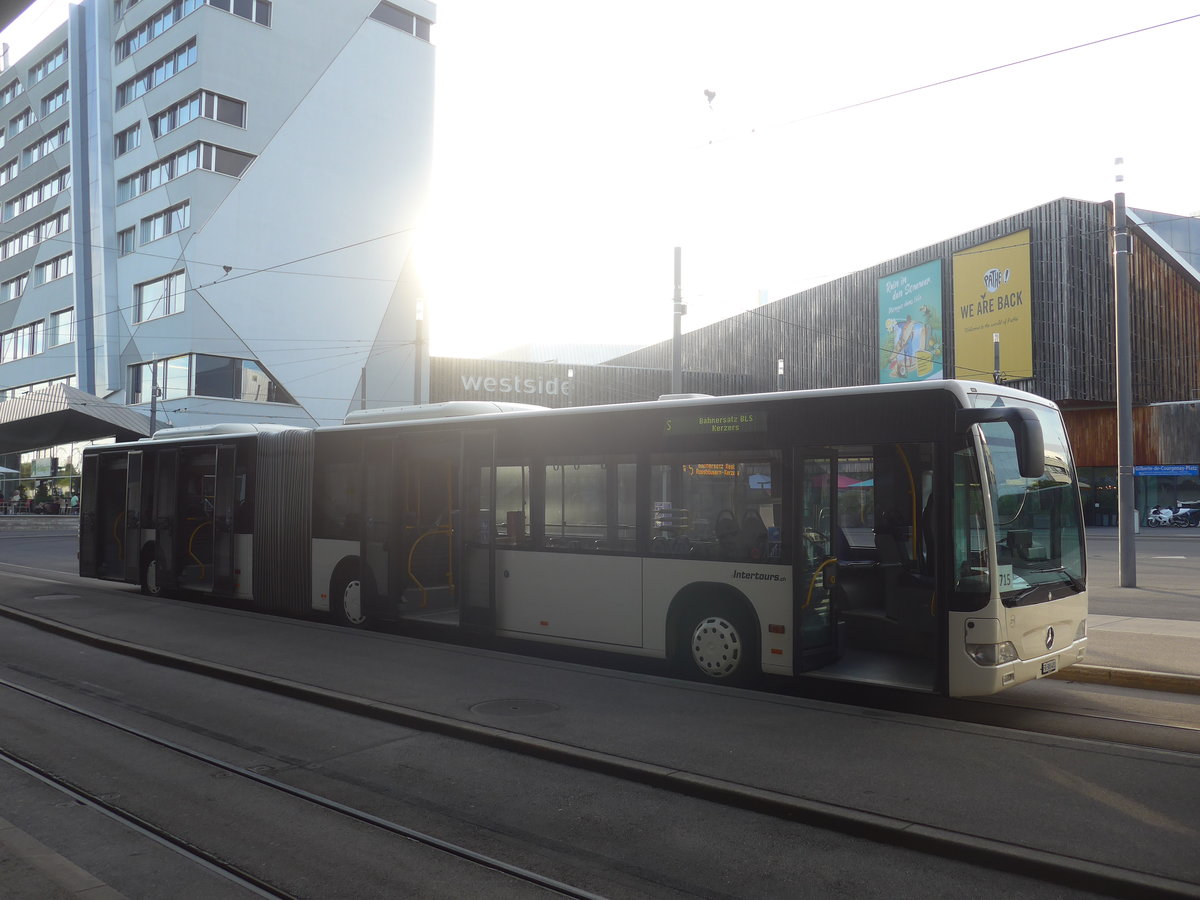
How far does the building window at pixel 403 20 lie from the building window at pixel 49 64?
2060 cm

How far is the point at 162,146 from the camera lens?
47125mm

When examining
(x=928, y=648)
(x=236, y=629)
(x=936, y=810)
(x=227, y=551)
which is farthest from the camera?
(x=227, y=551)

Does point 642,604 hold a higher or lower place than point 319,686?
higher

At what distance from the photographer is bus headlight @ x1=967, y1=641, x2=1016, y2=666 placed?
7.30 m

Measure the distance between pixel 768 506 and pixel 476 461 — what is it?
13.3 ft

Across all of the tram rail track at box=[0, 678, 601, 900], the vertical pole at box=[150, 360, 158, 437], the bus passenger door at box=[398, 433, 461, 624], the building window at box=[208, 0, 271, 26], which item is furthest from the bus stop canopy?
the tram rail track at box=[0, 678, 601, 900]

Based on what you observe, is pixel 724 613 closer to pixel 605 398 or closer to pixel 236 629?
pixel 236 629

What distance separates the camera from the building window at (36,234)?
56406 millimetres

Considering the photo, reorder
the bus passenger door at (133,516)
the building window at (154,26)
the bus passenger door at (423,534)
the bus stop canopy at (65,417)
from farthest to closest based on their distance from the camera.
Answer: the building window at (154,26) → the bus stop canopy at (65,417) → the bus passenger door at (133,516) → the bus passenger door at (423,534)

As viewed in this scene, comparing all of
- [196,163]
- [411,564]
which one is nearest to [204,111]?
[196,163]

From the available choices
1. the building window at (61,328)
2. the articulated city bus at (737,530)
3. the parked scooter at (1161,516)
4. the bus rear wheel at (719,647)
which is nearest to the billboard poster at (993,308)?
the parked scooter at (1161,516)

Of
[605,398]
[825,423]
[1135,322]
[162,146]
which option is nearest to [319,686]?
[825,423]

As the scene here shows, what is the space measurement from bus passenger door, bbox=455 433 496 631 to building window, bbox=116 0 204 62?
43284mm

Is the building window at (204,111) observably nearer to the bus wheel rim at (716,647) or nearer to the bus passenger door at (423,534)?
the bus passenger door at (423,534)
